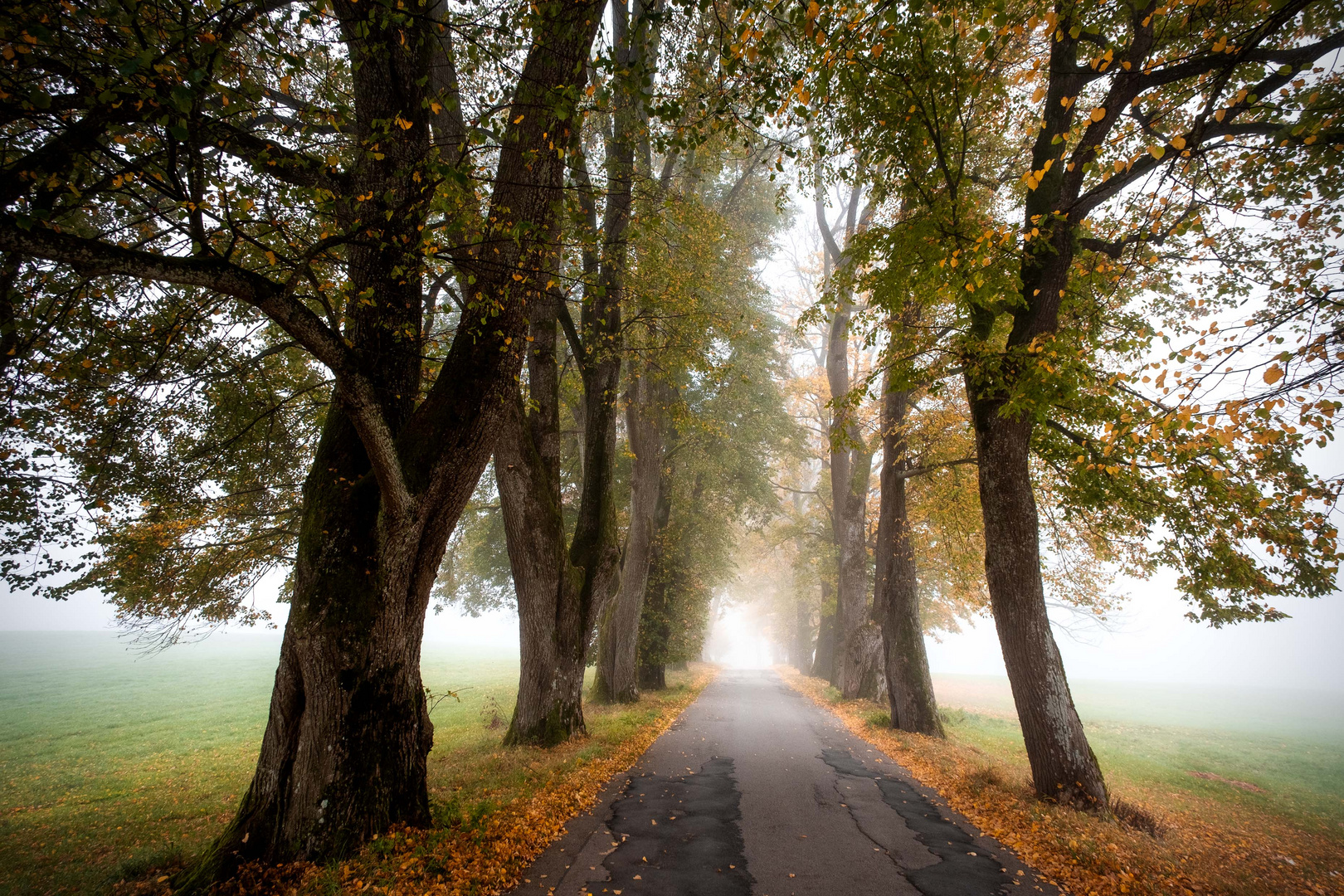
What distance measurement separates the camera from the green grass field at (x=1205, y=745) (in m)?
10.8

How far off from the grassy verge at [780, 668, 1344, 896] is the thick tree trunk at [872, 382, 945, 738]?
0.60 metres

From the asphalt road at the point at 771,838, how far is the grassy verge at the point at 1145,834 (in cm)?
40

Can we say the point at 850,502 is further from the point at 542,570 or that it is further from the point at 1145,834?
the point at 1145,834

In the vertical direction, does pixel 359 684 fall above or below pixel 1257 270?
below

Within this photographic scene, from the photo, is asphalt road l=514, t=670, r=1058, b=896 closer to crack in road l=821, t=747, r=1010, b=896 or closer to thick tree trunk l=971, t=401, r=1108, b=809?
crack in road l=821, t=747, r=1010, b=896

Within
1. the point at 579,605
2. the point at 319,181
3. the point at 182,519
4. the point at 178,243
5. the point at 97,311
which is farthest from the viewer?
the point at 579,605

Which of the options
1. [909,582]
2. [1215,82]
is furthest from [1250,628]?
[1215,82]

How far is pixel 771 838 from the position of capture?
16.8ft

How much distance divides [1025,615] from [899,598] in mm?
5153

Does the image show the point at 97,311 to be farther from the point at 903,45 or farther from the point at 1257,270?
the point at 1257,270

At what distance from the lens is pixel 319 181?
4.71 m

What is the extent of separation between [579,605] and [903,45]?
30.0ft

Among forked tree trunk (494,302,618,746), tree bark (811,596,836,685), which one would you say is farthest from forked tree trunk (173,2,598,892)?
tree bark (811,596,836,685)

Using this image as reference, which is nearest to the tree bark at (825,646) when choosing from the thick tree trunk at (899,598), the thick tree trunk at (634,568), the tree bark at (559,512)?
the thick tree trunk at (899,598)
